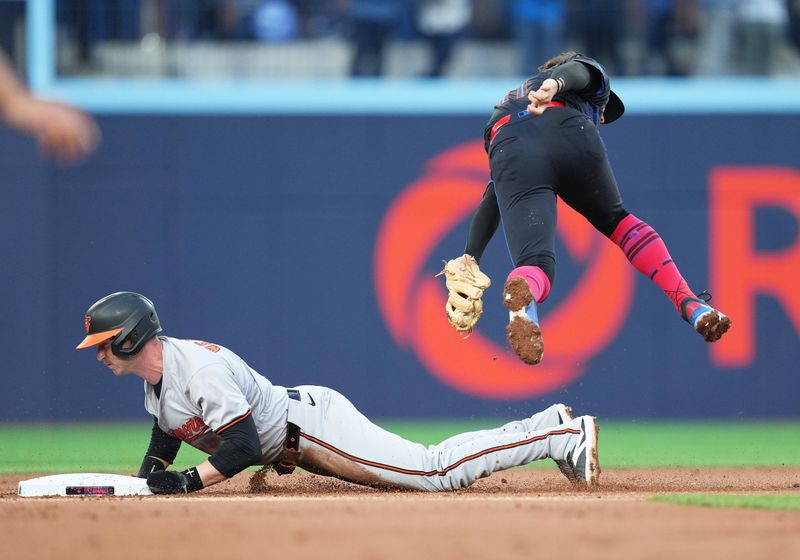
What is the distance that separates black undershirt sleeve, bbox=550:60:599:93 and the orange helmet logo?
5436mm

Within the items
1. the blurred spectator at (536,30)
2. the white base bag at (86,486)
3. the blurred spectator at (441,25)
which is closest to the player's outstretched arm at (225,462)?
the white base bag at (86,486)

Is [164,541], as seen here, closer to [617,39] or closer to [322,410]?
[322,410]

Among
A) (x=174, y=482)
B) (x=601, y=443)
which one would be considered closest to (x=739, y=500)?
(x=174, y=482)

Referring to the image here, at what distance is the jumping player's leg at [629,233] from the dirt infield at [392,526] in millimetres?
861

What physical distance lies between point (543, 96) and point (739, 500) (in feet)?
6.42

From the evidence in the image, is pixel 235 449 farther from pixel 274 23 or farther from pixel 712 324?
pixel 274 23

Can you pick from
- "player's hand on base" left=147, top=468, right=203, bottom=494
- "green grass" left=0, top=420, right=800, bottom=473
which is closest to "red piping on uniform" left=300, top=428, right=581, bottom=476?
"player's hand on base" left=147, top=468, right=203, bottom=494

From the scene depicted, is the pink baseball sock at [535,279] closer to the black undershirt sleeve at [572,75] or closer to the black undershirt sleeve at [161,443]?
the black undershirt sleeve at [572,75]

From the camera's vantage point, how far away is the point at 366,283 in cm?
1127

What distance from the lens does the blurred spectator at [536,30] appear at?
38.4 ft

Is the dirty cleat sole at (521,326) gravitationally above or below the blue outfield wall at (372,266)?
above

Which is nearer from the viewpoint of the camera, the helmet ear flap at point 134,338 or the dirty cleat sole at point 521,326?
the dirty cleat sole at point 521,326

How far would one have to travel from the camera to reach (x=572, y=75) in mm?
5582

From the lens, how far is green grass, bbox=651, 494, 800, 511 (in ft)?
17.5
